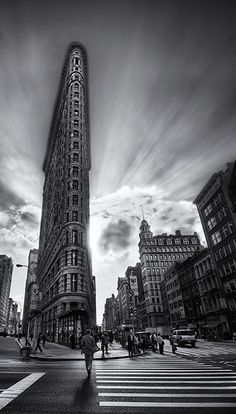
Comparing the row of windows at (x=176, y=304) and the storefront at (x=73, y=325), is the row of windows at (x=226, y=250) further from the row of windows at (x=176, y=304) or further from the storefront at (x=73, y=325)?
the row of windows at (x=176, y=304)

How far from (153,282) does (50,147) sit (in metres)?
70.9

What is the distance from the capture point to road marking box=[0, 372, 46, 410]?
19.6 feet

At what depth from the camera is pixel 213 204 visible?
50594mm

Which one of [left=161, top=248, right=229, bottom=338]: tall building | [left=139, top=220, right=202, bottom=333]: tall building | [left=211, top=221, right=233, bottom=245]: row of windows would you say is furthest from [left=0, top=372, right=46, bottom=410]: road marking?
[left=139, top=220, right=202, bottom=333]: tall building

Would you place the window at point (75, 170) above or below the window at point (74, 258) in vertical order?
above

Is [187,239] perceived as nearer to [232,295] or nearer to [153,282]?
[153,282]

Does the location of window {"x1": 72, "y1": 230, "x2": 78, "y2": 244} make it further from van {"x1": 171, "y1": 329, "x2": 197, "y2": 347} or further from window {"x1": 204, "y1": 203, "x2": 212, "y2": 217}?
window {"x1": 204, "y1": 203, "x2": 212, "y2": 217}

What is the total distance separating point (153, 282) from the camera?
10225 cm

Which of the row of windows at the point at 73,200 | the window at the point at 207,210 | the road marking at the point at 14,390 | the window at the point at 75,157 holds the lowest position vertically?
the road marking at the point at 14,390

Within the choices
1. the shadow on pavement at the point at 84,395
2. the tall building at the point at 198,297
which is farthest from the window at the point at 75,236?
the shadow on pavement at the point at 84,395

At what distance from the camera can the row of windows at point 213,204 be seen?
4825 cm

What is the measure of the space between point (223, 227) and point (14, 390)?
46318 millimetres

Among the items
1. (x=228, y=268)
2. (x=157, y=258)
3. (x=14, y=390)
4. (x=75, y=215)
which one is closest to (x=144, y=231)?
(x=157, y=258)

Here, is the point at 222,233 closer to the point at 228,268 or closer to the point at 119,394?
the point at 228,268
